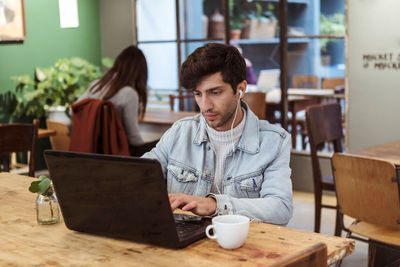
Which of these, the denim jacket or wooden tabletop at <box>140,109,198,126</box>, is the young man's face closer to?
the denim jacket

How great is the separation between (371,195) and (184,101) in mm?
3767

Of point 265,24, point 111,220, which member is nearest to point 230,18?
point 265,24

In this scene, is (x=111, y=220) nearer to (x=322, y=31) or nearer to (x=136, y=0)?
(x=322, y=31)

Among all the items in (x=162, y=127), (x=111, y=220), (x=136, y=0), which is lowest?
(x=162, y=127)

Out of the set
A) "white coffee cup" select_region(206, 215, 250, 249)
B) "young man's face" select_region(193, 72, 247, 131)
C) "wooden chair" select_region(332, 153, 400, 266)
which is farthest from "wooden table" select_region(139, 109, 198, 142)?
"white coffee cup" select_region(206, 215, 250, 249)

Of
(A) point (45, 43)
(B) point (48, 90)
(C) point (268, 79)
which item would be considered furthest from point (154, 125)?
(A) point (45, 43)

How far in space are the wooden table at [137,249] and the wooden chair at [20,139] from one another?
1.58 metres

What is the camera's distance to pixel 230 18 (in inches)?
227

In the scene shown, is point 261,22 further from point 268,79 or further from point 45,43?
point 45,43

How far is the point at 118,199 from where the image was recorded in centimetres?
154

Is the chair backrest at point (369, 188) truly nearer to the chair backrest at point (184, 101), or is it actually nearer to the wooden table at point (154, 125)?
the wooden table at point (154, 125)

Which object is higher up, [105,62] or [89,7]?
[89,7]

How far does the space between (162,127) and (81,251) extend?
12.3ft

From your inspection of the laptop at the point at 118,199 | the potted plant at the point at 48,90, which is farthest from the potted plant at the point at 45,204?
the potted plant at the point at 48,90
